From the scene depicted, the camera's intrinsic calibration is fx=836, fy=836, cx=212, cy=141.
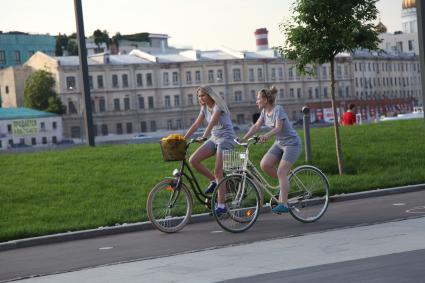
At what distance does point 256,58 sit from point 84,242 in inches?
4565

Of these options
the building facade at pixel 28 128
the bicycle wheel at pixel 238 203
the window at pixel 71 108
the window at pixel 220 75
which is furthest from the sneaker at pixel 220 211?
the window at pixel 220 75

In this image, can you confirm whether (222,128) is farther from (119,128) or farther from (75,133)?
(119,128)

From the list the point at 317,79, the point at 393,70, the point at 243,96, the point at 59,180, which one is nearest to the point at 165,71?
the point at 243,96

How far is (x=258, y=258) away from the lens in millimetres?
8633

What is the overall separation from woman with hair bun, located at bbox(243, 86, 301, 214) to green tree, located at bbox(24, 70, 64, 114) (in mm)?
94861

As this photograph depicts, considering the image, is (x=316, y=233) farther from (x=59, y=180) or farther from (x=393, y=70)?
(x=393, y=70)

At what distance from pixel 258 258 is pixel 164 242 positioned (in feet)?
7.10

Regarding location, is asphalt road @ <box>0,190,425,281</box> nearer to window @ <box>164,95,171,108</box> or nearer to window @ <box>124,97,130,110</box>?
window @ <box>124,97,130,110</box>

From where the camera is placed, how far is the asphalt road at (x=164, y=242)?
370 inches

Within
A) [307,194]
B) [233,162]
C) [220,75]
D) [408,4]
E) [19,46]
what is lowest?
[307,194]

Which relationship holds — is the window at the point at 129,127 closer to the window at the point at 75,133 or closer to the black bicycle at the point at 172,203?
the window at the point at 75,133

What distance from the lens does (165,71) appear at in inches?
4692

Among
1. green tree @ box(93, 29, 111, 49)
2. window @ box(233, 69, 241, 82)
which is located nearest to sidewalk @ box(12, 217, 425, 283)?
window @ box(233, 69, 241, 82)

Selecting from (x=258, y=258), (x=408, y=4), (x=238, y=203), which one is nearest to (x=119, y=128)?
(x=408, y=4)
